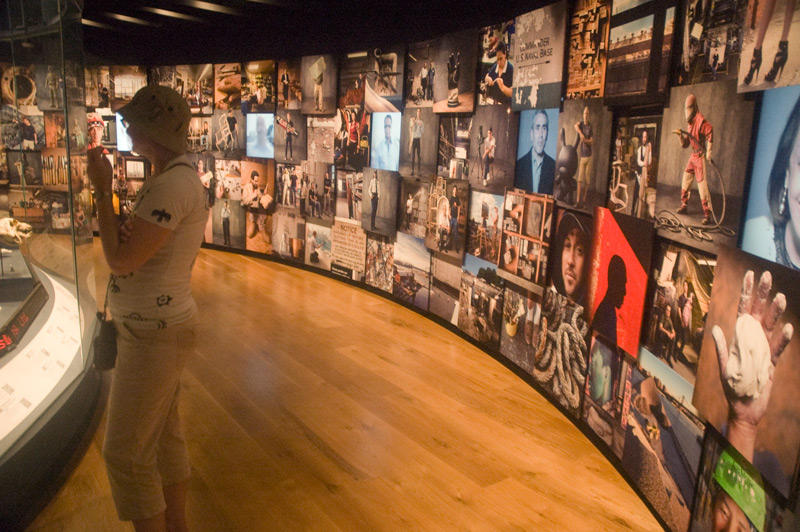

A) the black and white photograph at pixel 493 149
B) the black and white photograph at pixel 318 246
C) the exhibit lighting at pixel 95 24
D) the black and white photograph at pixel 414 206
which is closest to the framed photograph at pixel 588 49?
the black and white photograph at pixel 493 149

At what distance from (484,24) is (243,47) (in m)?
4.27

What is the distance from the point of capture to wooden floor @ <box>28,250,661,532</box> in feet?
8.82

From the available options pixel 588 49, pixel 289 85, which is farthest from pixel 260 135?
pixel 588 49

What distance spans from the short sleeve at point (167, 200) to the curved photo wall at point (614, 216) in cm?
189

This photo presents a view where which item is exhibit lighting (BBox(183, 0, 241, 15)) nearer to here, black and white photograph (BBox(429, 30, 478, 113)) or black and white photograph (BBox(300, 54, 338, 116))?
black and white photograph (BBox(300, 54, 338, 116))

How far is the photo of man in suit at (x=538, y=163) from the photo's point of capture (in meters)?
3.95

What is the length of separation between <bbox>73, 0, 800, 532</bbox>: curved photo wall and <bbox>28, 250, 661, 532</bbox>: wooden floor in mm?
264

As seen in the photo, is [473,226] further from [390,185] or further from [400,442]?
[400,442]

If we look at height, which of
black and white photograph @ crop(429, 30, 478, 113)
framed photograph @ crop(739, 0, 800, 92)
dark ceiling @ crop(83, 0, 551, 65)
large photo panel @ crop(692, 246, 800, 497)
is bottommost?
large photo panel @ crop(692, 246, 800, 497)

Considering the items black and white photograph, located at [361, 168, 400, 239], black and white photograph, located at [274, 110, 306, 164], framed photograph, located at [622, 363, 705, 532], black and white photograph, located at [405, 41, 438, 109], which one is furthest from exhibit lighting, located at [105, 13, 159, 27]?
framed photograph, located at [622, 363, 705, 532]

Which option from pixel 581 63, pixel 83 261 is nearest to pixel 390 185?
pixel 581 63

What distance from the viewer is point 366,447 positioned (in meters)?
3.31

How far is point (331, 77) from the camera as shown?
698 centimetres

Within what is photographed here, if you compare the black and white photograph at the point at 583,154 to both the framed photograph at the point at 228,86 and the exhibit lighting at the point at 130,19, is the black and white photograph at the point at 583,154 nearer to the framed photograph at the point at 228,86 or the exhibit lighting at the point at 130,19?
the framed photograph at the point at 228,86
